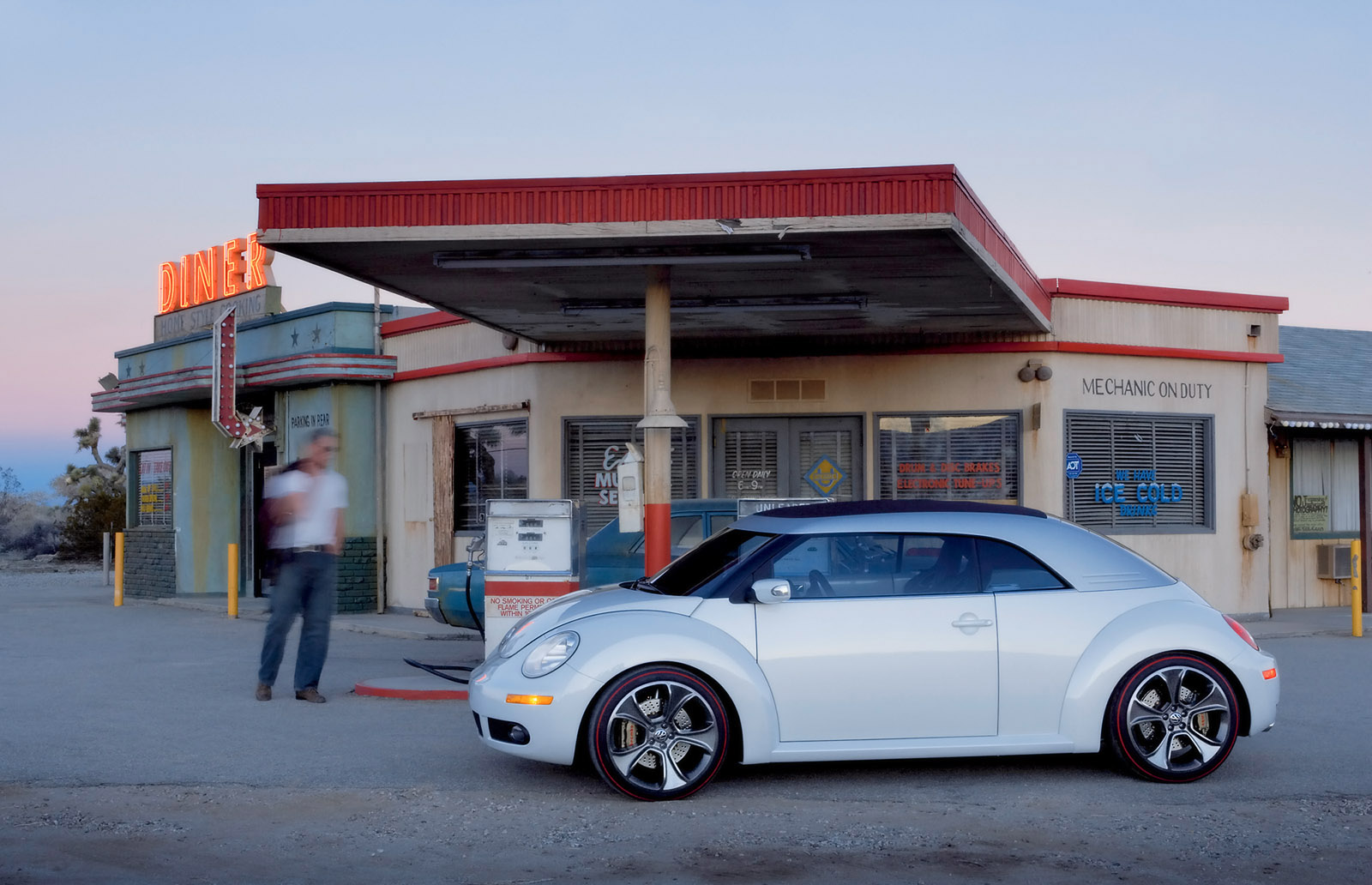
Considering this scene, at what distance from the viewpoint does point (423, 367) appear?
695 inches

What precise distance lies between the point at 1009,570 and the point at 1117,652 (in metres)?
0.65

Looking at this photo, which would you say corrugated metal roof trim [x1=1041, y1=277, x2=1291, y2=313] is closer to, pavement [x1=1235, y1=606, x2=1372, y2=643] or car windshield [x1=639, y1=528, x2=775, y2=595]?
pavement [x1=1235, y1=606, x2=1372, y2=643]

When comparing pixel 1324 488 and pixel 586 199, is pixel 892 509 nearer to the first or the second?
pixel 586 199

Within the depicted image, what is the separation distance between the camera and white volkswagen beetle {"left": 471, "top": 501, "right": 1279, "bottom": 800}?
6.43 metres

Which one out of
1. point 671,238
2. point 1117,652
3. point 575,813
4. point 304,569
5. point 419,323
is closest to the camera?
point 575,813

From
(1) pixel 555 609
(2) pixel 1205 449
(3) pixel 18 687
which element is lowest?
(3) pixel 18 687

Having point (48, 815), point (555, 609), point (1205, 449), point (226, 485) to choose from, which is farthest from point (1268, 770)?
point (226, 485)

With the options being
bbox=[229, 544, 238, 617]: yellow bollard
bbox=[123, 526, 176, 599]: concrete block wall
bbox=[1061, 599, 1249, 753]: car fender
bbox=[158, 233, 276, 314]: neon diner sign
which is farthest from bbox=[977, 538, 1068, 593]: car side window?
bbox=[123, 526, 176, 599]: concrete block wall

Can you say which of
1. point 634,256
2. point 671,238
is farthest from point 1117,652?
point 634,256

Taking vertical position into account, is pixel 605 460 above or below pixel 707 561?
above

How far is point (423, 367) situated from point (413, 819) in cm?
1207

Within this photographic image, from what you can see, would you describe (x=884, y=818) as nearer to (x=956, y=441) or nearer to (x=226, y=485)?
(x=956, y=441)

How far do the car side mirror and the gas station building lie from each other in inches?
155

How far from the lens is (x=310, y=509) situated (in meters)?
9.55
